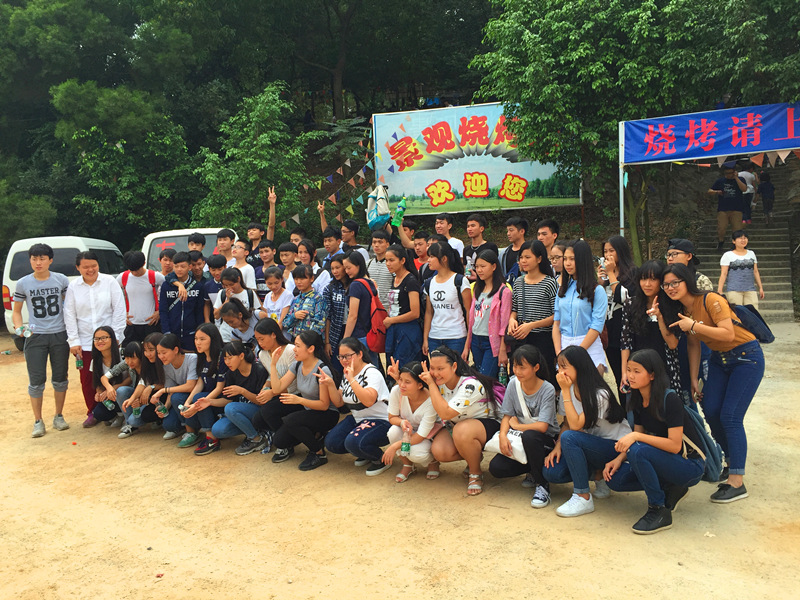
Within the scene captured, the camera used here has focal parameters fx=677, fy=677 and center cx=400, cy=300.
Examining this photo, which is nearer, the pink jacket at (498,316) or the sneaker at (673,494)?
the sneaker at (673,494)

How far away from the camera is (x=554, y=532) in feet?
12.9

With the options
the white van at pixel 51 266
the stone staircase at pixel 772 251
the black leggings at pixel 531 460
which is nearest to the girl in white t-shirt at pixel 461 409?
the black leggings at pixel 531 460

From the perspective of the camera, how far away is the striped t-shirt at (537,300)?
16.5ft

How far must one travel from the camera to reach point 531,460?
14.1ft

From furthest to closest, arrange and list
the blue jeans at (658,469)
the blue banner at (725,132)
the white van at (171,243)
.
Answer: the white van at (171,243), the blue banner at (725,132), the blue jeans at (658,469)

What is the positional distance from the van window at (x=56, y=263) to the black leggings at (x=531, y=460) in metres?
8.93

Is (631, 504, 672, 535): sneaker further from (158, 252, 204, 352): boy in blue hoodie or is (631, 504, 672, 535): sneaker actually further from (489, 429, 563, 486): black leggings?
(158, 252, 204, 352): boy in blue hoodie

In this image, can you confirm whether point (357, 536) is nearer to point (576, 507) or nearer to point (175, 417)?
point (576, 507)

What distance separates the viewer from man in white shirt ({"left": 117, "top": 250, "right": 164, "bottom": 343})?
6.84 meters

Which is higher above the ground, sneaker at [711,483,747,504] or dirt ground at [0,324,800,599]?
sneaker at [711,483,747,504]

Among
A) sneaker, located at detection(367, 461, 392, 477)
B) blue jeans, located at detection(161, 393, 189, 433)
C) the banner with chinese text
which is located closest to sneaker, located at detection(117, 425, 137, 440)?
blue jeans, located at detection(161, 393, 189, 433)

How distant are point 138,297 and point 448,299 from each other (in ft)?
10.8

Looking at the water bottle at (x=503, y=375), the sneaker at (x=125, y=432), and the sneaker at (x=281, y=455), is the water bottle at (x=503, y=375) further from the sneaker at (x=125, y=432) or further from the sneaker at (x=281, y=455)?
the sneaker at (x=125, y=432)

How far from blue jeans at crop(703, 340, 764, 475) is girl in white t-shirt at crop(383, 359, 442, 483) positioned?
181 cm
